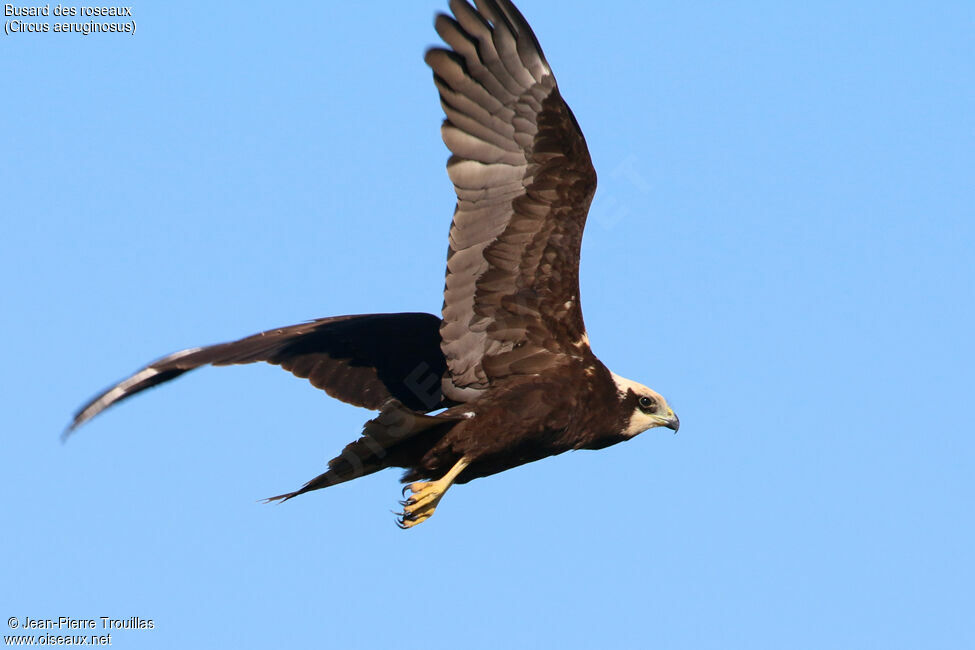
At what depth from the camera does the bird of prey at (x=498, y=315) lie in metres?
8.76

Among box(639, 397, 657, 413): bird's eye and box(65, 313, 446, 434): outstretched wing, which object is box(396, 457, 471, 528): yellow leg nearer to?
box(65, 313, 446, 434): outstretched wing

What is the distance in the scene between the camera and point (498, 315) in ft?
30.6

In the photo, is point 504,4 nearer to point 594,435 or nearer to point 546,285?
point 546,285

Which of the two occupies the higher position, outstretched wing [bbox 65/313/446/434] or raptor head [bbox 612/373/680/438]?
outstretched wing [bbox 65/313/446/434]

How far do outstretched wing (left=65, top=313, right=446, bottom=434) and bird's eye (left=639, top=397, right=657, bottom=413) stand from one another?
140 cm

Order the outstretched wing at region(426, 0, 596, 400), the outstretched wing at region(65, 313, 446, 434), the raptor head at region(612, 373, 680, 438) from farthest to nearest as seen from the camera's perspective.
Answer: the outstretched wing at region(65, 313, 446, 434) → the raptor head at region(612, 373, 680, 438) → the outstretched wing at region(426, 0, 596, 400)

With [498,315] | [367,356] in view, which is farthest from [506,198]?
[367,356]

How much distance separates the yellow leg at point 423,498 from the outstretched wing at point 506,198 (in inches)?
27.4

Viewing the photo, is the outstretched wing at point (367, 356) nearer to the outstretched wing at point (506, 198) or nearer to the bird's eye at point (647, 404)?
the outstretched wing at point (506, 198)

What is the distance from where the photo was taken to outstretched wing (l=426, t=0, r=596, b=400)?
8734 mm

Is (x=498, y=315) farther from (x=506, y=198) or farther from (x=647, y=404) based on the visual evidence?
(x=647, y=404)

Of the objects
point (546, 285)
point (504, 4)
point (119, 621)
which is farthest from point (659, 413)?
point (119, 621)

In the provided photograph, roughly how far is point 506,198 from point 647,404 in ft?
6.40

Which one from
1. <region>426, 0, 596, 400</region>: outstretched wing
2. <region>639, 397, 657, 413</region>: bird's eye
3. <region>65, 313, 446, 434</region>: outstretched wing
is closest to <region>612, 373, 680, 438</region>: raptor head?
<region>639, 397, 657, 413</region>: bird's eye
